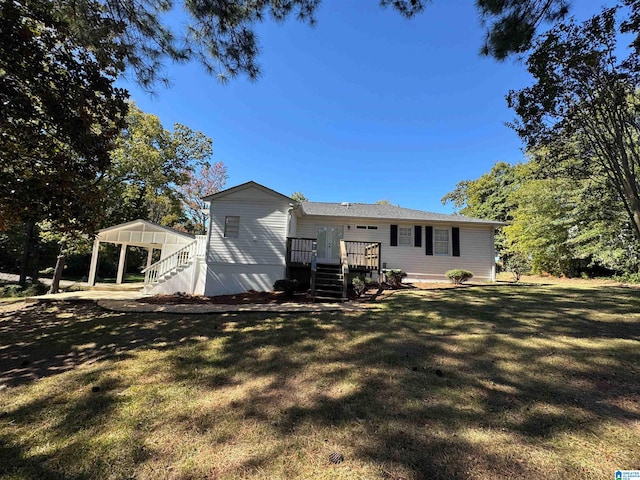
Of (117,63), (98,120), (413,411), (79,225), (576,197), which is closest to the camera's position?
(413,411)

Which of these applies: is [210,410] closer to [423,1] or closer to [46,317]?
[423,1]

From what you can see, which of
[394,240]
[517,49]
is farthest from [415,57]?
[394,240]

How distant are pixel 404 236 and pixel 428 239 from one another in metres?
1.13

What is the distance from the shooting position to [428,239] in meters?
13.8

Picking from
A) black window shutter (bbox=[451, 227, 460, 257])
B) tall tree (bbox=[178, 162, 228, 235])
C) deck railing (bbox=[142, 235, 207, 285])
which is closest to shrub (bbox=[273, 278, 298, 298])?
deck railing (bbox=[142, 235, 207, 285])

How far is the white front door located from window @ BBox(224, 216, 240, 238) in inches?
163

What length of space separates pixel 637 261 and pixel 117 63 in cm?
2103

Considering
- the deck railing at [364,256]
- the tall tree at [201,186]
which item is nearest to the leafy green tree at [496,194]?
the deck railing at [364,256]

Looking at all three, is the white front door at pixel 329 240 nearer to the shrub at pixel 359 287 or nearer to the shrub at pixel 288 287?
the shrub at pixel 359 287

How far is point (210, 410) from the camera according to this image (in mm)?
2818

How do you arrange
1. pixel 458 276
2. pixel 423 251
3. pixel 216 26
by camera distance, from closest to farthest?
pixel 216 26 < pixel 458 276 < pixel 423 251

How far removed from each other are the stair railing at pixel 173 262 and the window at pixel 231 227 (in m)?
1.51

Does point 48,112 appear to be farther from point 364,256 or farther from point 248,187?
point 364,256

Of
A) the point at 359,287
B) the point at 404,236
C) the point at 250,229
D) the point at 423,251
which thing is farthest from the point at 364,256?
the point at 250,229
